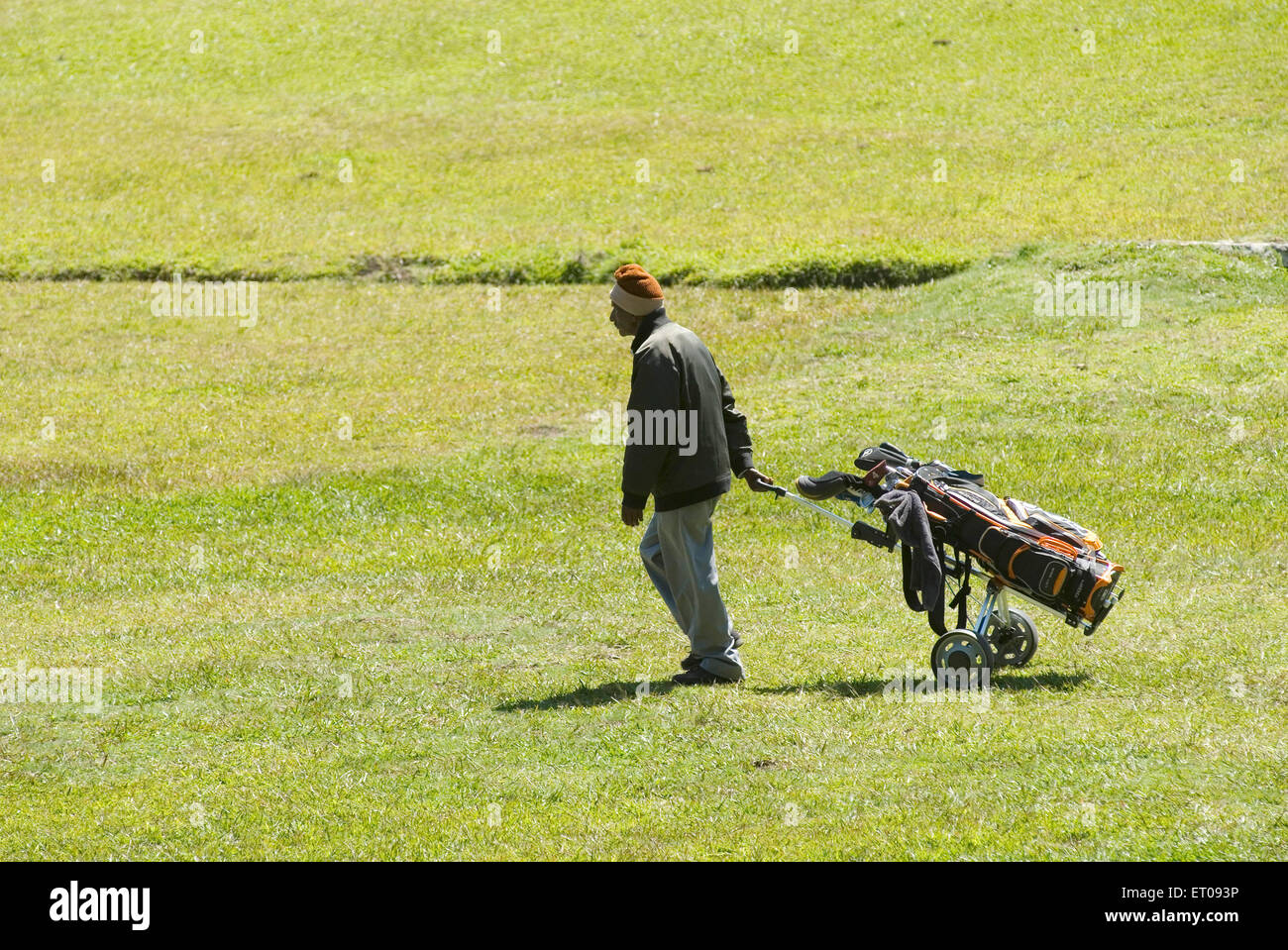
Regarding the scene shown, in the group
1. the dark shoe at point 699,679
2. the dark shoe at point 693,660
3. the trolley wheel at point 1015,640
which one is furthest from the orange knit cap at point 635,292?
the trolley wheel at point 1015,640

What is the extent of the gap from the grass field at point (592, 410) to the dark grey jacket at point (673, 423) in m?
1.23

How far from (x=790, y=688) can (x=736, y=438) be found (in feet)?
5.24

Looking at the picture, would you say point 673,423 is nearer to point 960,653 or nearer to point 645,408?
point 645,408

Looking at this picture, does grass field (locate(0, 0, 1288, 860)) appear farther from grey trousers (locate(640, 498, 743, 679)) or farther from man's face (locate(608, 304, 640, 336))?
man's face (locate(608, 304, 640, 336))

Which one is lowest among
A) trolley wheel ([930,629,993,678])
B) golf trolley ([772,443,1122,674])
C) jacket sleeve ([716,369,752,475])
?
trolley wheel ([930,629,993,678])

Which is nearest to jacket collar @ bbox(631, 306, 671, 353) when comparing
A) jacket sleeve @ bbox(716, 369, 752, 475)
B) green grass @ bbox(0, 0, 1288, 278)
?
jacket sleeve @ bbox(716, 369, 752, 475)

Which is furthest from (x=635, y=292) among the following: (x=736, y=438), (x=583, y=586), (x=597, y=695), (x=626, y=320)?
(x=583, y=586)

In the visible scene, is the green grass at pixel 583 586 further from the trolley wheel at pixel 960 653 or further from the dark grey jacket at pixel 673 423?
the dark grey jacket at pixel 673 423

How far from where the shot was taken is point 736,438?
31.5 ft

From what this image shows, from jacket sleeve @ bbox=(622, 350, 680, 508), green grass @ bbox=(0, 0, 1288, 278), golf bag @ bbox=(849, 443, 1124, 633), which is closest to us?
golf bag @ bbox=(849, 443, 1124, 633)

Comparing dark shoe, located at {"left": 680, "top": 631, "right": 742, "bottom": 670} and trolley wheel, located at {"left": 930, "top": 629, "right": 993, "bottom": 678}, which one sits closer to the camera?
trolley wheel, located at {"left": 930, "top": 629, "right": 993, "bottom": 678}

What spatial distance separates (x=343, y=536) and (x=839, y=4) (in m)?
34.5

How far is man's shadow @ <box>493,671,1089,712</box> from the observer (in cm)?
900

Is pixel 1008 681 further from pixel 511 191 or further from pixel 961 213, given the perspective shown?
pixel 511 191
